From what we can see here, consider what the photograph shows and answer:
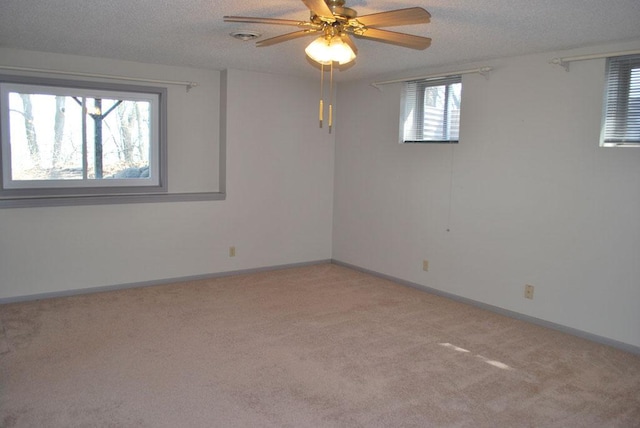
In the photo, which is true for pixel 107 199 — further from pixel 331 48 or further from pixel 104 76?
pixel 331 48

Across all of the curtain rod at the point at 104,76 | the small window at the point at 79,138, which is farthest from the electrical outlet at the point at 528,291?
the curtain rod at the point at 104,76

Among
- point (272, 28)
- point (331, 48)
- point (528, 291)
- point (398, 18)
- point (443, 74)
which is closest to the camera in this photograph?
point (398, 18)

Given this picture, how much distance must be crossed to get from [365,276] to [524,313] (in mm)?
1842

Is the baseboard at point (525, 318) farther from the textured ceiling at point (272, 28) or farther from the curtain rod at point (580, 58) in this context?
the textured ceiling at point (272, 28)

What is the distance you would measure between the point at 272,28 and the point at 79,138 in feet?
7.81

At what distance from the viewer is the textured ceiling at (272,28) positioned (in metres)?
2.90

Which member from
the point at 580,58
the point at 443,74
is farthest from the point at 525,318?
the point at 443,74

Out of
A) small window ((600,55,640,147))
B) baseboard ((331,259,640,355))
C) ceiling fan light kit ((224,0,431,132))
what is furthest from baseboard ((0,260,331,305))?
small window ((600,55,640,147))

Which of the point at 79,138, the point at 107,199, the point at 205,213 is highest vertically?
the point at 79,138

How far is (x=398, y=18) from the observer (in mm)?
2559

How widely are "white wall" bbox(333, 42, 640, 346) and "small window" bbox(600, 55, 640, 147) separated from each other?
0.22ft

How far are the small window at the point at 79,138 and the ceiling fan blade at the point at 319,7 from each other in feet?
9.81

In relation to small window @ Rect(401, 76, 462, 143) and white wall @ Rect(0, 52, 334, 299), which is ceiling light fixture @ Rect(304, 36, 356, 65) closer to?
small window @ Rect(401, 76, 462, 143)

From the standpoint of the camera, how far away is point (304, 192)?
5.95 meters
